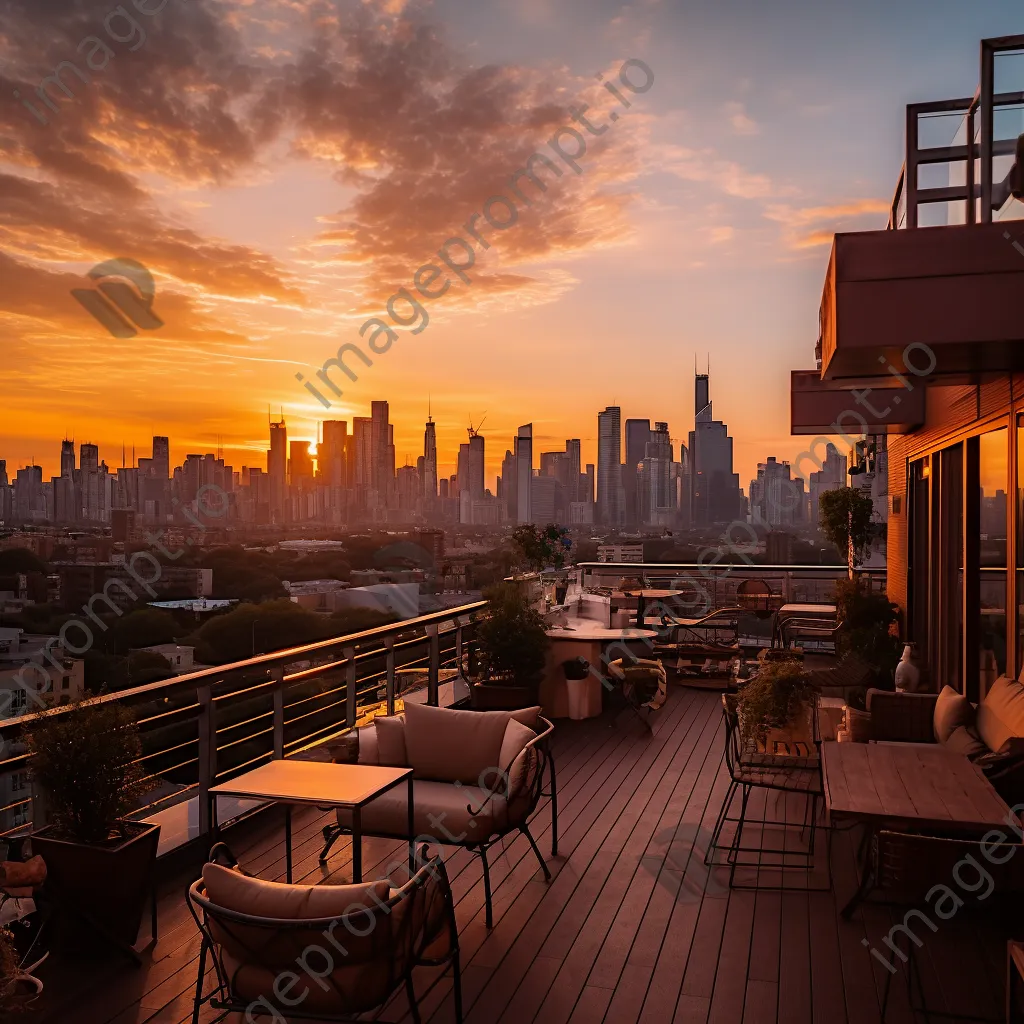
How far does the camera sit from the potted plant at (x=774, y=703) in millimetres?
4980

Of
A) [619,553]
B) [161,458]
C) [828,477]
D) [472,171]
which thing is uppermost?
[472,171]

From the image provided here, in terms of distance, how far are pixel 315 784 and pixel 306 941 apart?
54.3 inches

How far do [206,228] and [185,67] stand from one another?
243 centimetres

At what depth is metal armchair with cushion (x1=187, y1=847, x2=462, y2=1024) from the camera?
2111mm

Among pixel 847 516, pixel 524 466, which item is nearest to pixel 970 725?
pixel 847 516

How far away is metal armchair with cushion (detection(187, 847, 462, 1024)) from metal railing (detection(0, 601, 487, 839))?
4.75ft

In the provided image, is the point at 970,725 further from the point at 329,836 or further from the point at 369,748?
the point at 329,836

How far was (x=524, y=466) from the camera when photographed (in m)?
18.5

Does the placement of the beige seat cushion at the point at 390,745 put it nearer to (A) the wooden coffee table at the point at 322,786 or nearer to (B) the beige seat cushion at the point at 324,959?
(A) the wooden coffee table at the point at 322,786

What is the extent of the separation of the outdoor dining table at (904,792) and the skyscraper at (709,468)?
A: 1145cm

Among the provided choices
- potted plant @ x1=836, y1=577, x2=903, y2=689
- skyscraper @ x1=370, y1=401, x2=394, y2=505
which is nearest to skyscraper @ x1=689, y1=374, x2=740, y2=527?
potted plant @ x1=836, y1=577, x2=903, y2=689

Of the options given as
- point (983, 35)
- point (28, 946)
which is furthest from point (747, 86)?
point (28, 946)

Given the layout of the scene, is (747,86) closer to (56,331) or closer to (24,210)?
(24,210)

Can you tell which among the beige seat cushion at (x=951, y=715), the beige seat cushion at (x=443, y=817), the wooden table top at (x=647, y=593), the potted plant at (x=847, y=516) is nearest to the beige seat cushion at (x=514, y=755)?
the beige seat cushion at (x=443, y=817)
